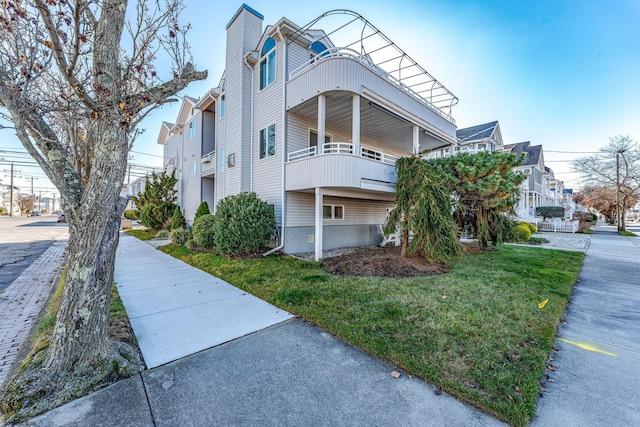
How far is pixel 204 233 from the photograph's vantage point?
1033 cm

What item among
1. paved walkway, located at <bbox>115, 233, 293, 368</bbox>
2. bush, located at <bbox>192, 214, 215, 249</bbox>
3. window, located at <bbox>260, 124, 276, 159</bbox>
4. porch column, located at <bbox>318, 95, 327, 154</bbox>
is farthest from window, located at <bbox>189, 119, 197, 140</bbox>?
paved walkway, located at <bbox>115, 233, 293, 368</bbox>

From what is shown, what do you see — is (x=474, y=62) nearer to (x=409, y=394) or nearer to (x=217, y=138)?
(x=217, y=138)

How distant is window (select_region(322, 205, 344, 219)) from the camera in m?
11.1

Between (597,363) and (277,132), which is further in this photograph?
(277,132)

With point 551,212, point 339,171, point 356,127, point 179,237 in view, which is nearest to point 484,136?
point 551,212

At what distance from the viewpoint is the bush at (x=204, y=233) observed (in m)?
10.3

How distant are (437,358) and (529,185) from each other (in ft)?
107

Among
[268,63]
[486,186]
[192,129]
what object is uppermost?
[268,63]

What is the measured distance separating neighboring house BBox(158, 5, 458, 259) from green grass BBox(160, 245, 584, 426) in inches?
116

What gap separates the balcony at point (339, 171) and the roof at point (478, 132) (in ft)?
58.5

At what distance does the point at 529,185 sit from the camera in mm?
27312

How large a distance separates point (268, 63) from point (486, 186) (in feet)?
31.5

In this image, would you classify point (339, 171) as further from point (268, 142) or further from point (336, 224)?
point (268, 142)

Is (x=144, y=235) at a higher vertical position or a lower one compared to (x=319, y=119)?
lower
